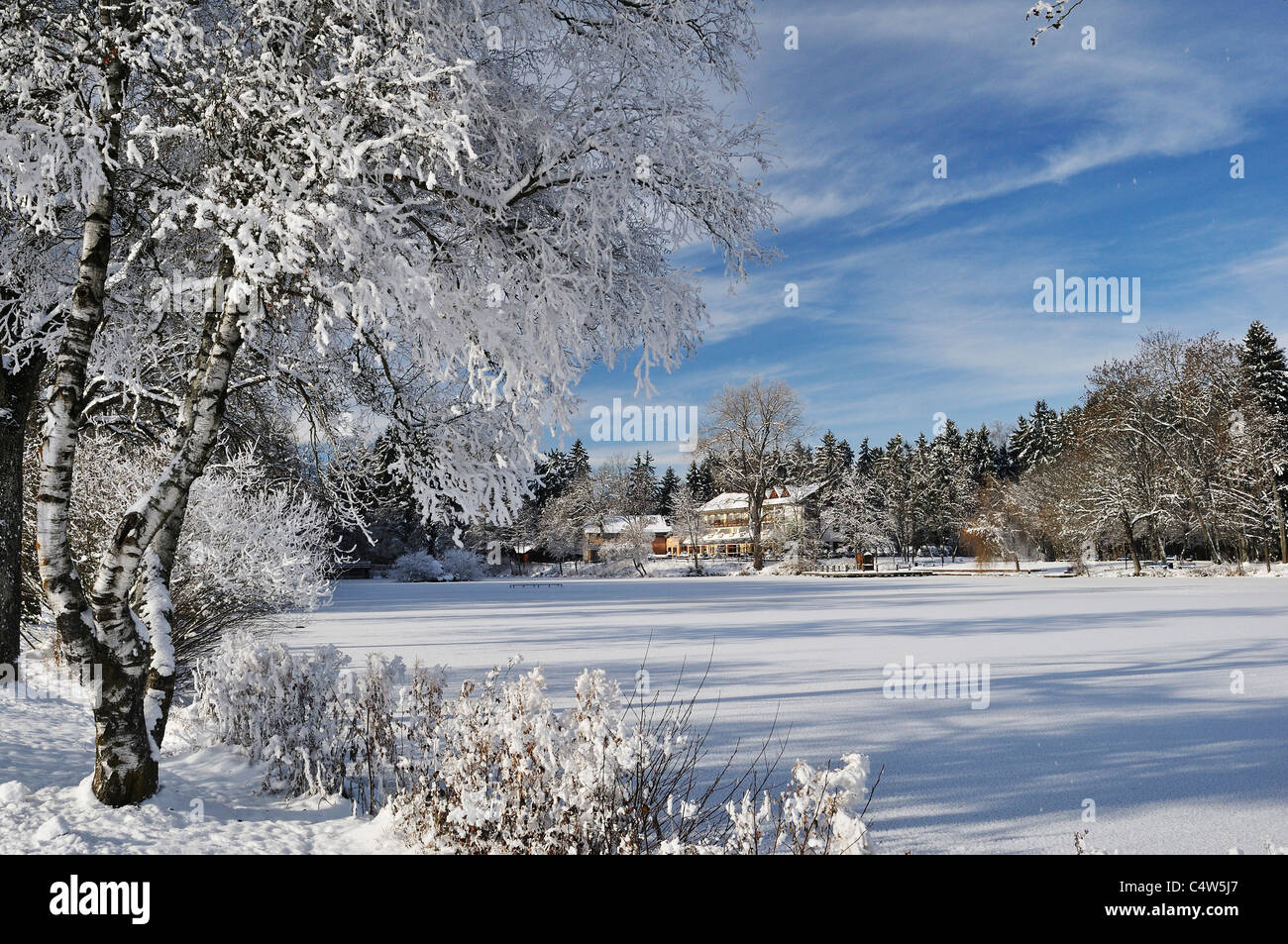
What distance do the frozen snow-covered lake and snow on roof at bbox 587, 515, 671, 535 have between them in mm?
39875

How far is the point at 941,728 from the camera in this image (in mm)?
6801

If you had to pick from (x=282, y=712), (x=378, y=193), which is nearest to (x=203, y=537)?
(x=282, y=712)

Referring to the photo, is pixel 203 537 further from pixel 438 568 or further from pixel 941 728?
pixel 438 568

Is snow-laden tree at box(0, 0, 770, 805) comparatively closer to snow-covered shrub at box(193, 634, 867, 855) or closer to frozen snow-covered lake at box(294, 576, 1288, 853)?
snow-covered shrub at box(193, 634, 867, 855)

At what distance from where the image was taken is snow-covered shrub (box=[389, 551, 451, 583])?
47.0 m

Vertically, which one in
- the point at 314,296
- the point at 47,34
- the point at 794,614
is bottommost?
the point at 794,614

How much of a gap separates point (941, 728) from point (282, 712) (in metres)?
5.83

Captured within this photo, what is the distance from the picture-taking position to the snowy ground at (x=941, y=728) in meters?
4.01

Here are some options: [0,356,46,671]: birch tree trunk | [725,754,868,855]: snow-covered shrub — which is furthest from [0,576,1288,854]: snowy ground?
[725,754,868,855]: snow-covered shrub

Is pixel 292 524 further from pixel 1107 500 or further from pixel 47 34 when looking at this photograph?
pixel 1107 500
